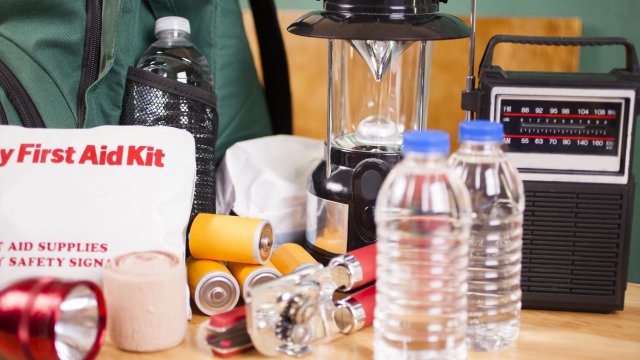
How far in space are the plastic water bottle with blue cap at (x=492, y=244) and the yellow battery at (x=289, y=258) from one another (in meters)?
0.21

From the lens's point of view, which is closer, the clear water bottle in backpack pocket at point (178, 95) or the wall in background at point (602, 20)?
the clear water bottle in backpack pocket at point (178, 95)

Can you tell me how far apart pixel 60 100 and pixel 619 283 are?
2.47ft

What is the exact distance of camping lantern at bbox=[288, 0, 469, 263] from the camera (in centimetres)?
97

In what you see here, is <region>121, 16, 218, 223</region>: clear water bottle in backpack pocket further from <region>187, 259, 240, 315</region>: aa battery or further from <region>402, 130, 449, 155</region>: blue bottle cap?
<region>402, 130, 449, 155</region>: blue bottle cap

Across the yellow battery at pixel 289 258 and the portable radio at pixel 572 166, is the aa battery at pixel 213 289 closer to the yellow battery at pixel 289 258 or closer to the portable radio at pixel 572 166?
the yellow battery at pixel 289 258

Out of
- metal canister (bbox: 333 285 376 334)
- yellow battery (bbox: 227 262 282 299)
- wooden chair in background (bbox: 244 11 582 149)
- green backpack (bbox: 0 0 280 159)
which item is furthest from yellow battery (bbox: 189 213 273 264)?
wooden chair in background (bbox: 244 11 582 149)

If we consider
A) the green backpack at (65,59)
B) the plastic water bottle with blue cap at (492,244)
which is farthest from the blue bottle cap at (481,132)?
the green backpack at (65,59)

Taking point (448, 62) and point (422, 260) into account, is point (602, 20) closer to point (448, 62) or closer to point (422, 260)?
point (448, 62)

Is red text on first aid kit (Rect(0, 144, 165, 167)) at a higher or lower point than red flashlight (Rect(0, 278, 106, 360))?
higher

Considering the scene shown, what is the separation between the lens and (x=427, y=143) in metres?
0.75

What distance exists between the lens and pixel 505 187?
88cm

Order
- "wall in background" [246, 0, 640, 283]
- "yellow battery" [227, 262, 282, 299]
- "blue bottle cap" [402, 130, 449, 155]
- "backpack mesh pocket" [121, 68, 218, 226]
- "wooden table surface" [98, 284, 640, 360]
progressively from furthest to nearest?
"wall in background" [246, 0, 640, 283], "backpack mesh pocket" [121, 68, 218, 226], "yellow battery" [227, 262, 282, 299], "wooden table surface" [98, 284, 640, 360], "blue bottle cap" [402, 130, 449, 155]

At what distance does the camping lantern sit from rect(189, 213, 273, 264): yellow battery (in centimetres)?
10

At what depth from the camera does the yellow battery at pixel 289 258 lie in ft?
3.32
